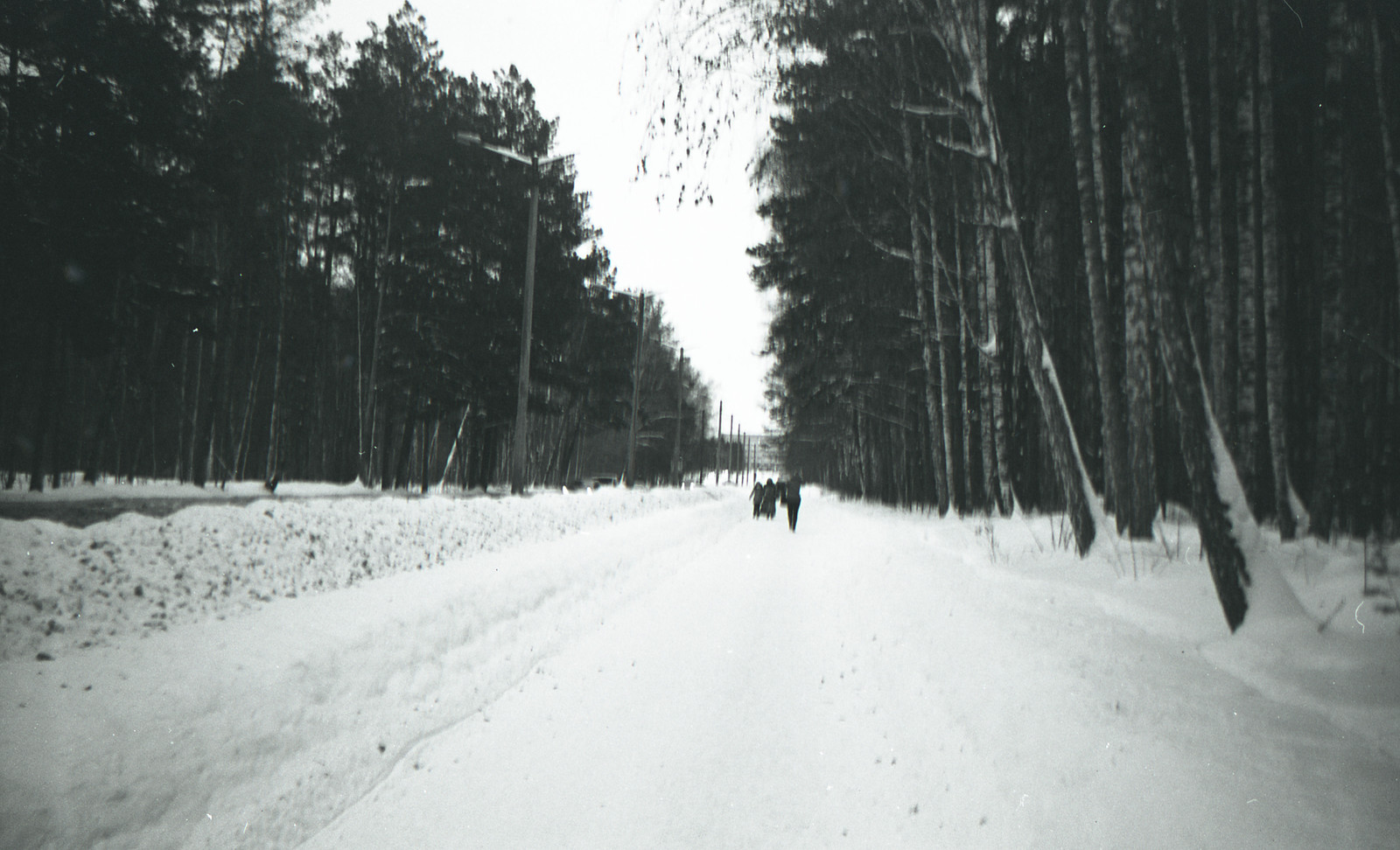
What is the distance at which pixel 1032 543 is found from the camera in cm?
901

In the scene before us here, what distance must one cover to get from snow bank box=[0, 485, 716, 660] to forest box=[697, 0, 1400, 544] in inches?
286

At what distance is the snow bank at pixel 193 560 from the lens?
4887 millimetres

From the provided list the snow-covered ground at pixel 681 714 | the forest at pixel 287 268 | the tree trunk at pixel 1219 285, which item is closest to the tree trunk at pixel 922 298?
the tree trunk at pixel 1219 285

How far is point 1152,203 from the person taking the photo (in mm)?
5574

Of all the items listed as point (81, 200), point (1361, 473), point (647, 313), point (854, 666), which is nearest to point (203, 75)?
point (81, 200)

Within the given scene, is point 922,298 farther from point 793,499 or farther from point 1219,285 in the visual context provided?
point 1219,285

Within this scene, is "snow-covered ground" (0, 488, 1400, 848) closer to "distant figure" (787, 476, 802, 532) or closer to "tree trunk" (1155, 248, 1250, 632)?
"tree trunk" (1155, 248, 1250, 632)

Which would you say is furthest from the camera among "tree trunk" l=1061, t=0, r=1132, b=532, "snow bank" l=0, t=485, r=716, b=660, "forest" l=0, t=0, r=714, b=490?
"forest" l=0, t=0, r=714, b=490

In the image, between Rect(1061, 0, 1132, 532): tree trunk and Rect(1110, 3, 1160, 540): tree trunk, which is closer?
Rect(1110, 3, 1160, 540): tree trunk

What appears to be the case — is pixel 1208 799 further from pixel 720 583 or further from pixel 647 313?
pixel 647 313

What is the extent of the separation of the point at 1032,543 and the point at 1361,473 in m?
3.66

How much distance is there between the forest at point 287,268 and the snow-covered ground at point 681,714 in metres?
4.56

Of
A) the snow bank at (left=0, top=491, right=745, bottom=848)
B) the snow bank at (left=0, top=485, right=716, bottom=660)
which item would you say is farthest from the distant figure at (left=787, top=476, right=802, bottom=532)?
the snow bank at (left=0, top=491, right=745, bottom=848)

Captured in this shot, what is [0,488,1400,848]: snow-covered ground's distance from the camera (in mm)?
2922
